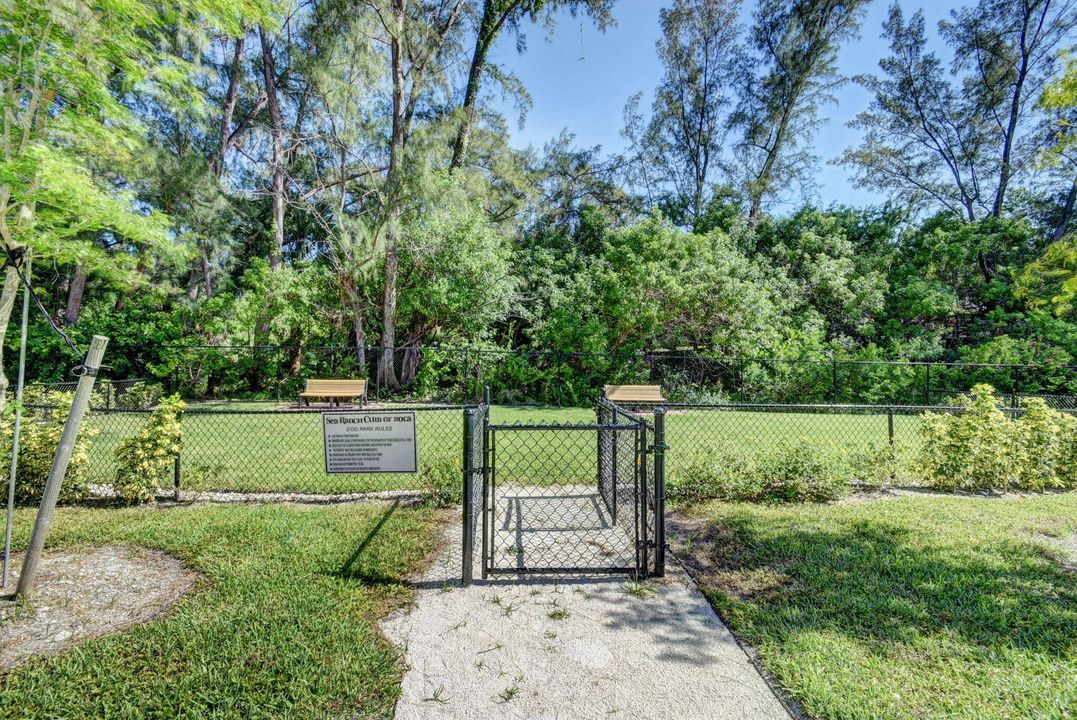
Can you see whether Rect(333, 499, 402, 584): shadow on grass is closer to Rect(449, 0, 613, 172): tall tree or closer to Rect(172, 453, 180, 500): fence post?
Rect(172, 453, 180, 500): fence post

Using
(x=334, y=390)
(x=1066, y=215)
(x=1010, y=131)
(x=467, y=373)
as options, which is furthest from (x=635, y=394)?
(x=1010, y=131)

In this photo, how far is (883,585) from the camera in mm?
3148

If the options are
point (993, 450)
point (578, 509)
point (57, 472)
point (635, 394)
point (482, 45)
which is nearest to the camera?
point (57, 472)

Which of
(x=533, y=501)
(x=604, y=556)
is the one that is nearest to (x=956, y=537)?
(x=604, y=556)

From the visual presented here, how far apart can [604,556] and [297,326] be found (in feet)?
42.3

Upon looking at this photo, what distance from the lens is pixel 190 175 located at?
13688mm

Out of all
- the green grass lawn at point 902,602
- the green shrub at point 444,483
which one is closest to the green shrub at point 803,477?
the green grass lawn at point 902,602

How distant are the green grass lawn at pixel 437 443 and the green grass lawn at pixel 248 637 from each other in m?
1.18

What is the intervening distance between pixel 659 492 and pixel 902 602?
61.5 inches

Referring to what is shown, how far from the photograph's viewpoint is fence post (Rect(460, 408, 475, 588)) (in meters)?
3.03

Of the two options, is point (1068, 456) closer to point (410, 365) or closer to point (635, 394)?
point (635, 394)

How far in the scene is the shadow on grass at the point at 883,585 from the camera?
2664mm

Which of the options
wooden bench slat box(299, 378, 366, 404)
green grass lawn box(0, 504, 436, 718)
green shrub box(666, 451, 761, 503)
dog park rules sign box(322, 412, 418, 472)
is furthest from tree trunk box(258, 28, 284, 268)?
green shrub box(666, 451, 761, 503)

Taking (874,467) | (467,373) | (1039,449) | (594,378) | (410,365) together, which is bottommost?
(874,467)
